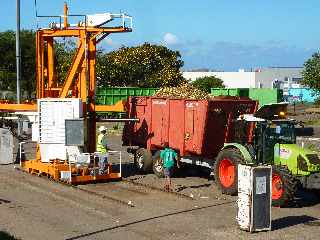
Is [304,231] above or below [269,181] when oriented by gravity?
below

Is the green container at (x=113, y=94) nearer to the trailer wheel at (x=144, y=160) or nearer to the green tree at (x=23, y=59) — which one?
the green tree at (x=23, y=59)

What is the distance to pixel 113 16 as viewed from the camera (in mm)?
19641

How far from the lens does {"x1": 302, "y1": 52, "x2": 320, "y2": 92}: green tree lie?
51.2 m

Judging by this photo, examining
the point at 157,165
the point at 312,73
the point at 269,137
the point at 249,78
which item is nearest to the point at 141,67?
the point at 312,73

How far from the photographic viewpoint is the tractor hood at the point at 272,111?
16.6 metres

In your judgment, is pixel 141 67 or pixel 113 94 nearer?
pixel 113 94

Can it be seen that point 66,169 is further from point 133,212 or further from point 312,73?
point 312,73

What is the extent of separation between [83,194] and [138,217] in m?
3.44

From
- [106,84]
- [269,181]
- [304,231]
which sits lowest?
[304,231]

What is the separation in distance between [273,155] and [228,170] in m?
1.47

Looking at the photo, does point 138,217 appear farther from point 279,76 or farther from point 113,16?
point 279,76

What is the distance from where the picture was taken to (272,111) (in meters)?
16.7

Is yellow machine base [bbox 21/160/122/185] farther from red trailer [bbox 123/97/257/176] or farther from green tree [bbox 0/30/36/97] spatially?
green tree [bbox 0/30/36/97]

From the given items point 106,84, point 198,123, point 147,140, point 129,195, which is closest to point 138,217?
point 129,195
